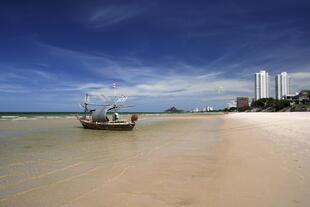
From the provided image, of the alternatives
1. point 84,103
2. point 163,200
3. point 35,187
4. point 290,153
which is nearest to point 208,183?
point 163,200

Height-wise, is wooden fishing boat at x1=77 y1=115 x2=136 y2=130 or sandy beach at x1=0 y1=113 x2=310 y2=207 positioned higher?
wooden fishing boat at x1=77 y1=115 x2=136 y2=130

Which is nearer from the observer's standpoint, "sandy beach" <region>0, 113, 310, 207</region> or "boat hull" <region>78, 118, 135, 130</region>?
"sandy beach" <region>0, 113, 310, 207</region>

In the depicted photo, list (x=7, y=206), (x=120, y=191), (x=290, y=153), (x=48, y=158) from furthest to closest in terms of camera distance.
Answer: (x=48, y=158) < (x=290, y=153) < (x=120, y=191) < (x=7, y=206)

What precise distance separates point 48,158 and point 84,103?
1190 inches

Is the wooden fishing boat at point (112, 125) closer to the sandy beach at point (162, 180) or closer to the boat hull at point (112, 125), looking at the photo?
the boat hull at point (112, 125)

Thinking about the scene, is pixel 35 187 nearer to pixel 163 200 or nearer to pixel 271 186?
pixel 163 200

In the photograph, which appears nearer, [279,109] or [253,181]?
[253,181]

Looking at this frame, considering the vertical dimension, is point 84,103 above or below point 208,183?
above

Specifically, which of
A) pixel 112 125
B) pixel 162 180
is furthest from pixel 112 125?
pixel 162 180

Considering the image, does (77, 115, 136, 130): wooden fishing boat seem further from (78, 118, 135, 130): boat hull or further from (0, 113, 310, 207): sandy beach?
(0, 113, 310, 207): sandy beach

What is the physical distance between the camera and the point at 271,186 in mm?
6918

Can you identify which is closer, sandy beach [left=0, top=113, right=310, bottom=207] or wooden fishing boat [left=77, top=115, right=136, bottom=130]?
sandy beach [left=0, top=113, right=310, bottom=207]

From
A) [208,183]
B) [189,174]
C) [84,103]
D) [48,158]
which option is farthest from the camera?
[84,103]

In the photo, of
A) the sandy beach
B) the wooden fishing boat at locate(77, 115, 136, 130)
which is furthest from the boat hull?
the sandy beach
